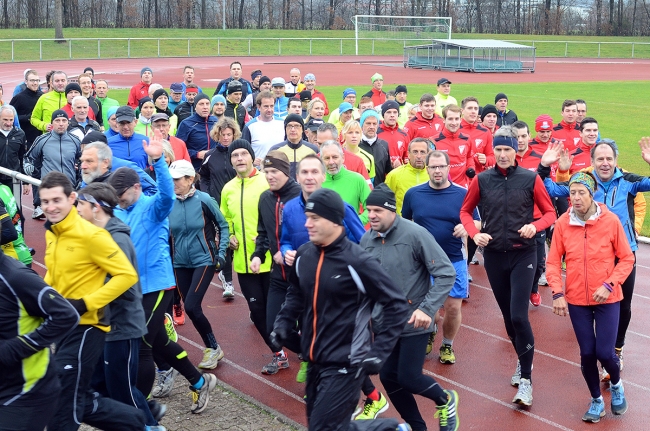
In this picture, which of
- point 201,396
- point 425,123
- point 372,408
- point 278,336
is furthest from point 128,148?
point 278,336

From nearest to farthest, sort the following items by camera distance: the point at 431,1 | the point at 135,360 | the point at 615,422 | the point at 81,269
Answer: the point at 81,269
the point at 135,360
the point at 615,422
the point at 431,1

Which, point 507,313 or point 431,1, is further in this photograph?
point 431,1

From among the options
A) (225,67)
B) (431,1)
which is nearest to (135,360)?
(225,67)

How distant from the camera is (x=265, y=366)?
809 centimetres

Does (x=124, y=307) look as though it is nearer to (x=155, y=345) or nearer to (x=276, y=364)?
(x=155, y=345)

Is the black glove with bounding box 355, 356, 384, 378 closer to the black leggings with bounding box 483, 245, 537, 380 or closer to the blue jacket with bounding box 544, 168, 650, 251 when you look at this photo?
the black leggings with bounding box 483, 245, 537, 380

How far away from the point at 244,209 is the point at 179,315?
2075mm

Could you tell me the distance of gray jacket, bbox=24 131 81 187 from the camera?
11602mm

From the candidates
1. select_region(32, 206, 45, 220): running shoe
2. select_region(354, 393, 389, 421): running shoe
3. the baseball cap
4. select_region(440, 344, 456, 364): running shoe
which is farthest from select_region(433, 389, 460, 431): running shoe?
select_region(32, 206, 45, 220): running shoe

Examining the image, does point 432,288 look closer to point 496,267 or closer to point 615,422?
point 496,267

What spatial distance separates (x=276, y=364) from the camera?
812 cm

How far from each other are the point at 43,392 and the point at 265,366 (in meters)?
3.33

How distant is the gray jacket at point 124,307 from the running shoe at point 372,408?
6.43 feet

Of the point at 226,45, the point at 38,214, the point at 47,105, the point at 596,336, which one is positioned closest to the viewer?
the point at 596,336
